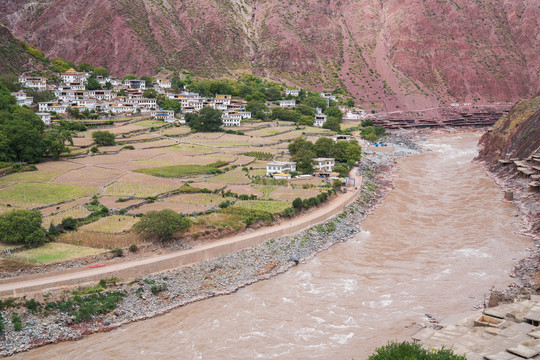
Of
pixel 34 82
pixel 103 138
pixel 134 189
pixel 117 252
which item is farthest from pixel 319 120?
pixel 117 252

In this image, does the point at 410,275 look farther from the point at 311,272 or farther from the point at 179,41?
the point at 179,41

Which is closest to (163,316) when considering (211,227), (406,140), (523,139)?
(211,227)

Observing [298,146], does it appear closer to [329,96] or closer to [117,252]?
[117,252]

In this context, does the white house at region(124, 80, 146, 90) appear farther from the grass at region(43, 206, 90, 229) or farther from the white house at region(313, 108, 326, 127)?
the grass at region(43, 206, 90, 229)

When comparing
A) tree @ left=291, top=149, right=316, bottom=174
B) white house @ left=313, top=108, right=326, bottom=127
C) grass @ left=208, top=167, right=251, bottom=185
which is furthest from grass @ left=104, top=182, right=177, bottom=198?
white house @ left=313, top=108, right=326, bottom=127

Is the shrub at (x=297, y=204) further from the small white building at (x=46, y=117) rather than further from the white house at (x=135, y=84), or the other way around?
the white house at (x=135, y=84)

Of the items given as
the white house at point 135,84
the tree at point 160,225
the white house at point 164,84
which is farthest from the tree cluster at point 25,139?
the white house at point 164,84

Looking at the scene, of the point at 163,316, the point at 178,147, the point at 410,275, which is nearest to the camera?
the point at 163,316
